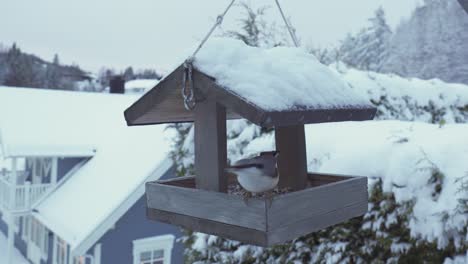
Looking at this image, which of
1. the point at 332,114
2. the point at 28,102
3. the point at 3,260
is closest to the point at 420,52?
the point at 28,102

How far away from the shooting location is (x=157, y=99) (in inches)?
57.2

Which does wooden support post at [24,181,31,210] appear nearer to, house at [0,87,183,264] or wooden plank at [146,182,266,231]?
house at [0,87,183,264]

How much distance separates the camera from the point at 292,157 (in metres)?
1.70

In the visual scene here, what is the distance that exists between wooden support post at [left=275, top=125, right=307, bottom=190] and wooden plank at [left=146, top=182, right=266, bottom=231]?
434 millimetres

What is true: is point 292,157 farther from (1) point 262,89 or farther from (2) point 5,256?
(2) point 5,256

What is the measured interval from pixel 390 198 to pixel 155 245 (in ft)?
17.1

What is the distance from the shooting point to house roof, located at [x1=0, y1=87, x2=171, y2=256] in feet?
20.9

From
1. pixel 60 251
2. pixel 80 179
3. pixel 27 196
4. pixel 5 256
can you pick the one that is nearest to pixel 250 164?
pixel 80 179

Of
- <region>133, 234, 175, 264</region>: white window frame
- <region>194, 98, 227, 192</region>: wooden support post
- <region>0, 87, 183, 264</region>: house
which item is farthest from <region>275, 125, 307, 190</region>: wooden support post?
<region>133, 234, 175, 264</region>: white window frame

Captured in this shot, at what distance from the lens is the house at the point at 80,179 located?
21.1 ft

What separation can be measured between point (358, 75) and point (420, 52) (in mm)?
14258

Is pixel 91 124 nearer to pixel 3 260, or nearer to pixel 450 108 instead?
pixel 3 260

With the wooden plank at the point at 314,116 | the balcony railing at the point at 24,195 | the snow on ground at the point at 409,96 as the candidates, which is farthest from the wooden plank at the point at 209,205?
the balcony railing at the point at 24,195

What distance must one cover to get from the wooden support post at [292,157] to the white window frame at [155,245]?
5414 millimetres
